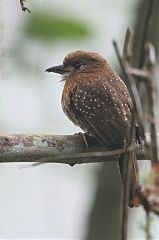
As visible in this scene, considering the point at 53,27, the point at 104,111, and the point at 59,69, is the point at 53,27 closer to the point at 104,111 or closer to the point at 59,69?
the point at 104,111

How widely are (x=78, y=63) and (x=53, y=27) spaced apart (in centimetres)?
154

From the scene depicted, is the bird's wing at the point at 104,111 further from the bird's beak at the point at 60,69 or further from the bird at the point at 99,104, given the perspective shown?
the bird's beak at the point at 60,69

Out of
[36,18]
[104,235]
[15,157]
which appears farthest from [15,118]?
[15,157]

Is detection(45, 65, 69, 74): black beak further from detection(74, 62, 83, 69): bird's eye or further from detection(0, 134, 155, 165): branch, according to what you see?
detection(0, 134, 155, 165): branch

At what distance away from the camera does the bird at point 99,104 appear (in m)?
3.84

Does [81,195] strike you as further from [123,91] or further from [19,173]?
[123,91]

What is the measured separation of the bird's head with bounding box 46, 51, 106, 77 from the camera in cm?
483

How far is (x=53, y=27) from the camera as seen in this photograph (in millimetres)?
3334

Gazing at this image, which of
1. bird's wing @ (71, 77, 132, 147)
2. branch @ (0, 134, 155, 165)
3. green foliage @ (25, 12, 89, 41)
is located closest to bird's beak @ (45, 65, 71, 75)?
bird's wing @ (71, 77, 132, 147)

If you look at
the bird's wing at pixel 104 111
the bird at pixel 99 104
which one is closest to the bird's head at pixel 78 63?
the bird at pixel 99 104

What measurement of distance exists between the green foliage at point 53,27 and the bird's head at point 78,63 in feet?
3.81

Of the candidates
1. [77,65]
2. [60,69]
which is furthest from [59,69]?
[77,65]

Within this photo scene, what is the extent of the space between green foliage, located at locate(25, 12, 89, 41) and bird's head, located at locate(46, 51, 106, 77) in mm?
1161

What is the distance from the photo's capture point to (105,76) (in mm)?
4535
